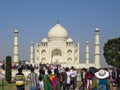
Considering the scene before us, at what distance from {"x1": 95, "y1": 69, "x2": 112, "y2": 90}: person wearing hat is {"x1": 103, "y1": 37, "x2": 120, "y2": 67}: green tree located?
34.0 m

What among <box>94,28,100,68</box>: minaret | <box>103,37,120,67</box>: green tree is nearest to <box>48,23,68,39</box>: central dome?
<box>94,28,100,68</box>: minaret

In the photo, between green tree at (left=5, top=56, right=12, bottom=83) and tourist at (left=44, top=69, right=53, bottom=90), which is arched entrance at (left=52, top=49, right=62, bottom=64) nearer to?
green tree at (left=5, top=56, right=12, bottom=83)

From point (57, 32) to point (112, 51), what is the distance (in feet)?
50.6

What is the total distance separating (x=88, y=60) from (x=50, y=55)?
20.9 feet

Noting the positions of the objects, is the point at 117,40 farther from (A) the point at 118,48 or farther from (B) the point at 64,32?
(B) the point at 64,32

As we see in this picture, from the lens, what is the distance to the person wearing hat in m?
8.31

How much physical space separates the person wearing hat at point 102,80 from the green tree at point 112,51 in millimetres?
33996

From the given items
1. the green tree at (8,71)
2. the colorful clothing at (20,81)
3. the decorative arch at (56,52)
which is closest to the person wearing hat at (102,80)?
the colorful clothing at (20,81)

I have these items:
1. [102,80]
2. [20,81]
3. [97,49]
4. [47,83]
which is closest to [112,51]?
[97,49]

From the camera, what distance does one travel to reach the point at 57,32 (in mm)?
59156

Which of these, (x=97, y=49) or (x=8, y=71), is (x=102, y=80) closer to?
(x=8, y=71)

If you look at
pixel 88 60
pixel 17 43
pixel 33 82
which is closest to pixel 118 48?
pixel 88 60

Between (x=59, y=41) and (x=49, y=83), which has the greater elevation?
(x=59, y=41)

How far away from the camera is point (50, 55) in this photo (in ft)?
188
